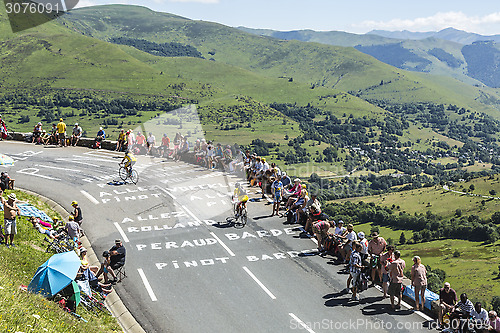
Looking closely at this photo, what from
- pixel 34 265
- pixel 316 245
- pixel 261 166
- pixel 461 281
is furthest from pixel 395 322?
pixel 461 281

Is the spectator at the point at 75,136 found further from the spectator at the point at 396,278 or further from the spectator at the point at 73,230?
the spectator at the point at 396,278

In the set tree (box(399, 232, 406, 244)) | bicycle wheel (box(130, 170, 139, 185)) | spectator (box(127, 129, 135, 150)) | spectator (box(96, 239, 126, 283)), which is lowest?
tree (box(399, 232, 406, 244))

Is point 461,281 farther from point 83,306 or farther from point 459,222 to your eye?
point 83,306

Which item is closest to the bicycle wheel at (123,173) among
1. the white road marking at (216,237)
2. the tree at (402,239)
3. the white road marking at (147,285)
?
the white road marking at (216,237)

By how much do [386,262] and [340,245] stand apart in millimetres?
3181

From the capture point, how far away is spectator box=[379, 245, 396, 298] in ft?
56.0

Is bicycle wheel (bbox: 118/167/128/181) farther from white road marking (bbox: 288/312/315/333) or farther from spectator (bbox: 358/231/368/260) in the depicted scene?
white road marking (bbox: 288/312/315/333)

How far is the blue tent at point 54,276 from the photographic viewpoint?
13219 millimetres

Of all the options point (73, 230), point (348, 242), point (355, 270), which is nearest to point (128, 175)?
point (73, 230)

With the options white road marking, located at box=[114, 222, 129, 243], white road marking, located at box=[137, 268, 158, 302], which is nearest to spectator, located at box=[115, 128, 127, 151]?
white road marking, located at box=[114, 222, 129, 243]

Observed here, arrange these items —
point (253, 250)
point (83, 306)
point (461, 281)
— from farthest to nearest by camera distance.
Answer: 1. point (461, 281)
2. point (253, 250)
3. point (83, 306)

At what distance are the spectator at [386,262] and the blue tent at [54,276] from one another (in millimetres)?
10899

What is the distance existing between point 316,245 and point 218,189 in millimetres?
9863

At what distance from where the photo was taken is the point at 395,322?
51.4 feet
